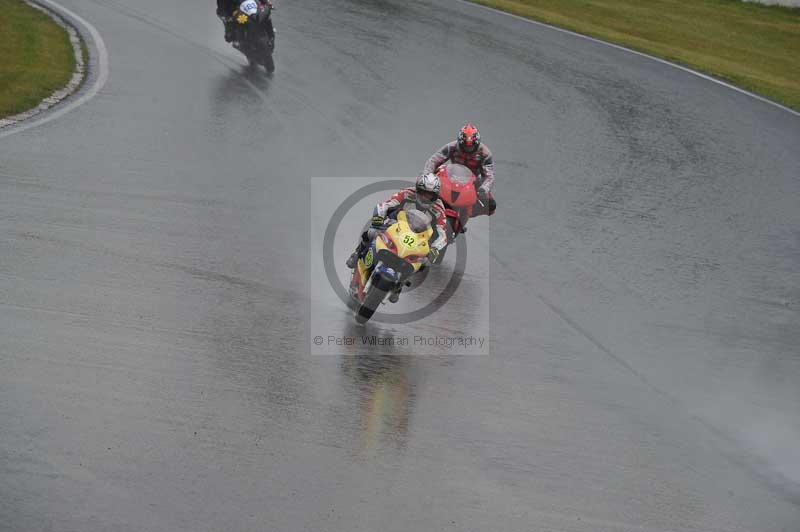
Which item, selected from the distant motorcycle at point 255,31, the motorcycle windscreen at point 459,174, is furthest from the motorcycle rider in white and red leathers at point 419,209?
the distant motorcycle at point 255,31

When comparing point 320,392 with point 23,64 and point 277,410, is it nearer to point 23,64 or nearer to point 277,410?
point 277,410

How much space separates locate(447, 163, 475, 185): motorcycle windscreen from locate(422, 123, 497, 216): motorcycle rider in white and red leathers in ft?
1.66

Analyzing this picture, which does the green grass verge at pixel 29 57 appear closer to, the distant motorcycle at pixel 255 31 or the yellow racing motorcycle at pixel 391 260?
the distant motorcycle at pixel 255 31

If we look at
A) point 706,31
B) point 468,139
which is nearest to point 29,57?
point 468,139

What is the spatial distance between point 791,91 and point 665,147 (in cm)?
768

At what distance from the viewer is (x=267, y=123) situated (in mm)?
17000

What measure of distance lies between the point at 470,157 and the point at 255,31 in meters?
7.76

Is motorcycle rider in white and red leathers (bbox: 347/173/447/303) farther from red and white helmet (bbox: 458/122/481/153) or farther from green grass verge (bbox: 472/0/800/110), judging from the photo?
green grass verge (bbox: 472/0/800/110)

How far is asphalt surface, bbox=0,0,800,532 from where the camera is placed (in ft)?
23.4

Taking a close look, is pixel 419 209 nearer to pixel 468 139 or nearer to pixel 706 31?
pixel 468 139

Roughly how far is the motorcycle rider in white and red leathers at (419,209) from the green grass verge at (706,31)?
14249 mm

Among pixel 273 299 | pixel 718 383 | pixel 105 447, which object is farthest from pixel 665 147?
pixel 105 447

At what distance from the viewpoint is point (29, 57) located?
62.0 ft

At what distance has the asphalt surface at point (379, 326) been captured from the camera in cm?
712
